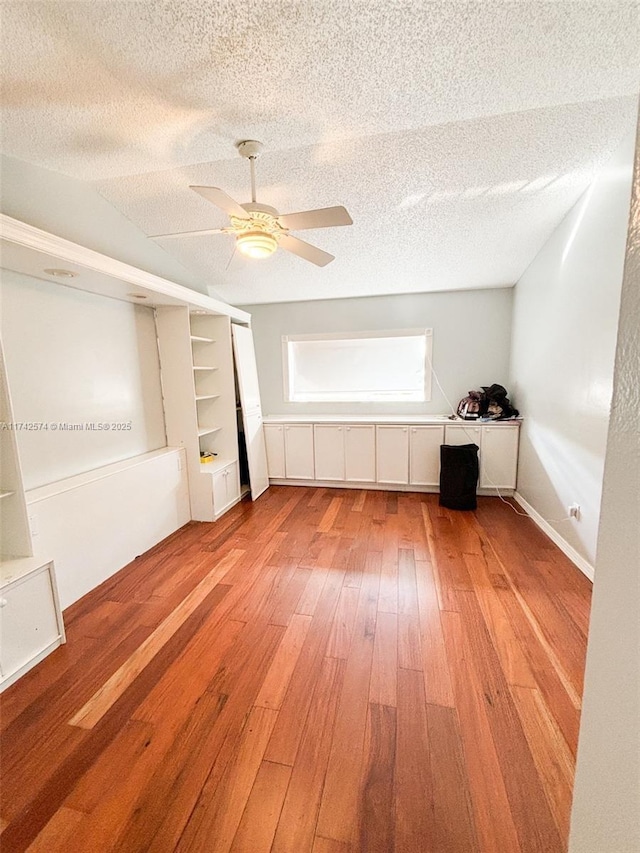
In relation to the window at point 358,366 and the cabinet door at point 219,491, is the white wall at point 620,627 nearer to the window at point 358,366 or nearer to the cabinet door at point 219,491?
the cabinet door at point 219,491

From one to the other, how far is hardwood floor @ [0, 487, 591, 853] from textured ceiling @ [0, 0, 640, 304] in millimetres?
2798

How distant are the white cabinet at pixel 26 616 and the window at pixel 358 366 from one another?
3.51 meters

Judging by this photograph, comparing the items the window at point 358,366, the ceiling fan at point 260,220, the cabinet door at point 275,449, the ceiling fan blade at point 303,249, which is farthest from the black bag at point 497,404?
the ceiling fan at point 260,220

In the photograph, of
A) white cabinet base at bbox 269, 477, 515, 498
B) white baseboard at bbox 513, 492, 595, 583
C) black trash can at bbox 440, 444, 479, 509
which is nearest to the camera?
white baseboard at bbox 513, 492, 595, 583

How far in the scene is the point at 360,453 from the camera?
13.8 feet

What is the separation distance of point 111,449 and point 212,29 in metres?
2.69

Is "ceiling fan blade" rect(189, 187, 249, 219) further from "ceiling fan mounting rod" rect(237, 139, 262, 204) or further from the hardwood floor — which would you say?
the hardwood floor

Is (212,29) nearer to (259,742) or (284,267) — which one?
(284,267)

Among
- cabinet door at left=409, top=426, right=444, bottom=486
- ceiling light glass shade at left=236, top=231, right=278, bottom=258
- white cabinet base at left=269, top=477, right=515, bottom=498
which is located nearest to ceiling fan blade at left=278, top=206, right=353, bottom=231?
→ ceiling light glass shade at left=236, top=231, right=278, bottom=258

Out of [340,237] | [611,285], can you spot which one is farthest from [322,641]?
[340,237]

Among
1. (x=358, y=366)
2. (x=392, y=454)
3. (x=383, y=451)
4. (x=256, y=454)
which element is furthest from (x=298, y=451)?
(x=358, y=366)

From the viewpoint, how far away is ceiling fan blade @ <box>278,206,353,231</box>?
1.76 m

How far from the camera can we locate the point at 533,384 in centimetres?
342

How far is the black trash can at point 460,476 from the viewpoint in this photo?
3605 millimetres
